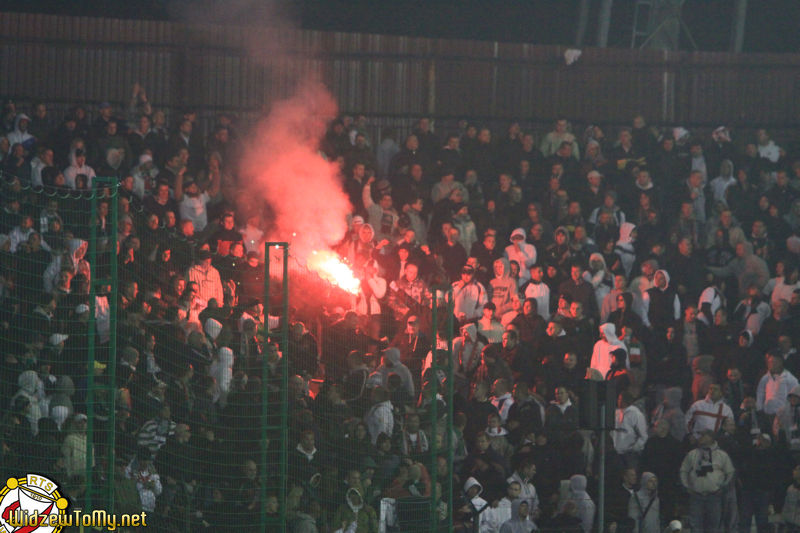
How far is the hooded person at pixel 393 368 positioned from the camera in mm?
15703

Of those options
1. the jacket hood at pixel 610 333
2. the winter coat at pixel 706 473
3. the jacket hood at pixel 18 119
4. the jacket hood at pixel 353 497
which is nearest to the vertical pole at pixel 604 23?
the jacket hood at pixel 610 333

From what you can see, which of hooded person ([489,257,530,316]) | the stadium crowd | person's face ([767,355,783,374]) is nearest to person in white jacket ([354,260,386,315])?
the stadium crowd

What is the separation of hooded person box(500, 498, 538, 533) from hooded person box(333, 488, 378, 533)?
207 cm

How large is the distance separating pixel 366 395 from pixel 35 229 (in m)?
4.90

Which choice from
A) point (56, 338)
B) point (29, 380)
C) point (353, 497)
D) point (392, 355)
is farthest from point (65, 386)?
point (392, 355)

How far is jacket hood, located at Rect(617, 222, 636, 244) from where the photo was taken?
68.1 feet

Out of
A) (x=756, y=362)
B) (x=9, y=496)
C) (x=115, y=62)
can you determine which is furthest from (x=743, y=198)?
(x=9, y=496)

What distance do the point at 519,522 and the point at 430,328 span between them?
256cm

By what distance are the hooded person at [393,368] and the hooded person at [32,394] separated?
13.2 feet

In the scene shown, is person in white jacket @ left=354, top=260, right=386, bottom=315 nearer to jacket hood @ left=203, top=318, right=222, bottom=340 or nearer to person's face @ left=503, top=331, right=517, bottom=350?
person's face @ left=503, top=331, right=517, bottom=350

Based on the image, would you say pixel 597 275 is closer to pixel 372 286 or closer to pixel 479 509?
pixel 372 286

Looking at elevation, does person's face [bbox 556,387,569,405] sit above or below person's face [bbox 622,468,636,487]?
above

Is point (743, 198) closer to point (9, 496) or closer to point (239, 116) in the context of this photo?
point (239, 116)

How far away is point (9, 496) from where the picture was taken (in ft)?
33.6
